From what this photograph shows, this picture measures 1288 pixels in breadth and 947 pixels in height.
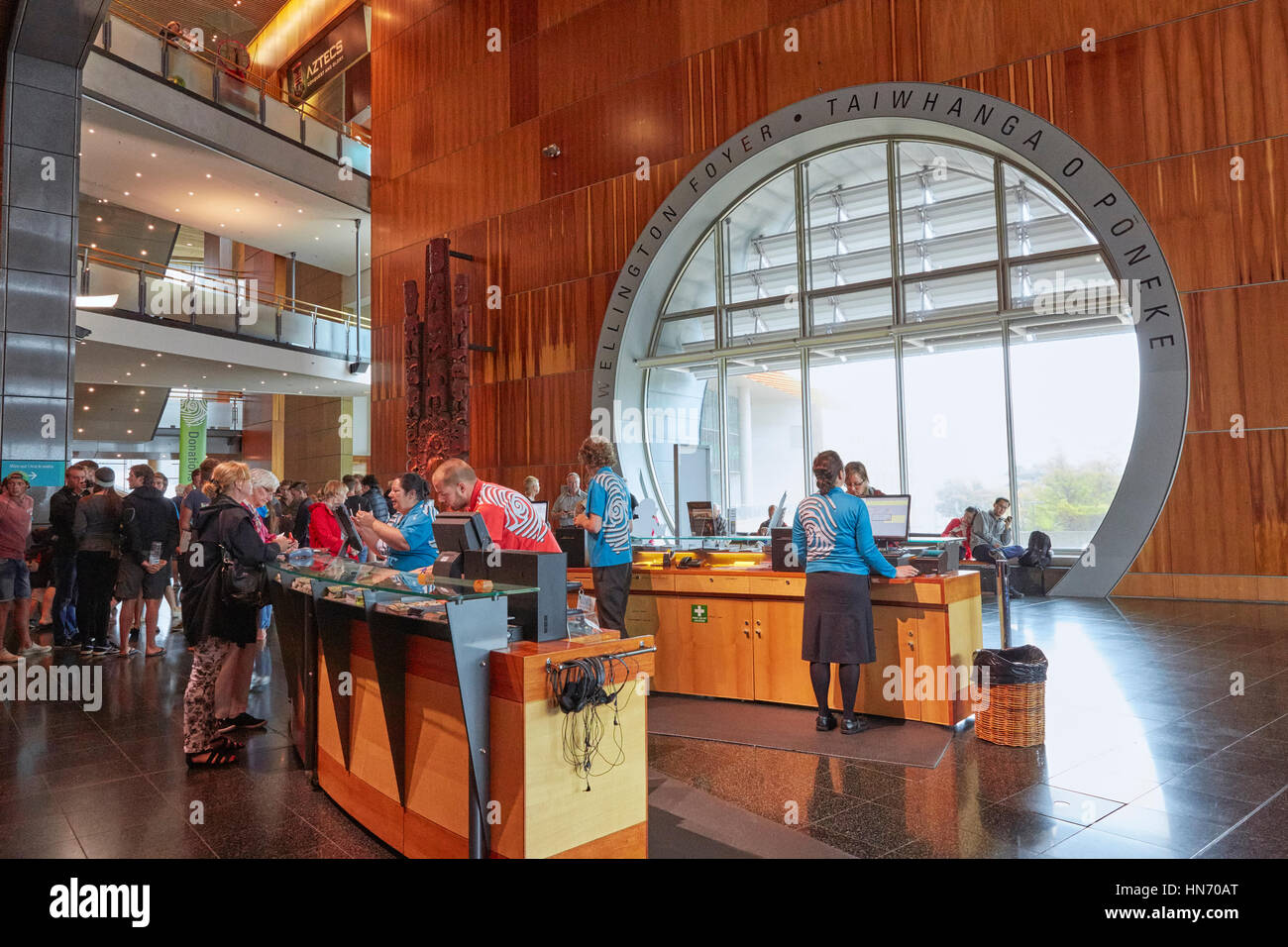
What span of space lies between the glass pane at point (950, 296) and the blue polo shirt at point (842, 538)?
5.73 meters

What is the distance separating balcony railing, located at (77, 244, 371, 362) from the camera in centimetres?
1235

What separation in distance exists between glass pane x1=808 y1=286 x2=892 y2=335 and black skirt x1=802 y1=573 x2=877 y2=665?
627cm

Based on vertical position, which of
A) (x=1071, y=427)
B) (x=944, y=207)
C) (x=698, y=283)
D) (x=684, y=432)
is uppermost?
(x=944, y=207)

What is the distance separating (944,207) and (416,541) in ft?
26.3

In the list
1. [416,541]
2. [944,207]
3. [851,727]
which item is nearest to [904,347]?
[944,207]

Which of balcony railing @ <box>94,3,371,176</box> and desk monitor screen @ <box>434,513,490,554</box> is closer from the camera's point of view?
desk monitor screen @ <box>434,513,490,554</box>

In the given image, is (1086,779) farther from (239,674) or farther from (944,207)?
(944,207)

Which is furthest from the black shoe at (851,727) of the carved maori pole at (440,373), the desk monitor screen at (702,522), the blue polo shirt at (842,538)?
the carved maori pole at (440,373)

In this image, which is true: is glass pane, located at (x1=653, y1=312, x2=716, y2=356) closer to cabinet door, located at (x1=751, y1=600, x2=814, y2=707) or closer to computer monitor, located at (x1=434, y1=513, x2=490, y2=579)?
cabinet door, located at (x1=751, y1=600, x2=814, y2=707)

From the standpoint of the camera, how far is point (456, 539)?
3.30 metres

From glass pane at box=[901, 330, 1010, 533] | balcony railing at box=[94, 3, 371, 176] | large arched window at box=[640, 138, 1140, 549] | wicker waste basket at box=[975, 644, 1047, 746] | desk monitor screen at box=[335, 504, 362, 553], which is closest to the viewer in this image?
wicker waste basket at box=[975, 644, 1047, 746]

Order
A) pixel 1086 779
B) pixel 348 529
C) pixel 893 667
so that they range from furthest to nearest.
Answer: pixel 348 529 → pixel 893 667 → pixel 1086 779

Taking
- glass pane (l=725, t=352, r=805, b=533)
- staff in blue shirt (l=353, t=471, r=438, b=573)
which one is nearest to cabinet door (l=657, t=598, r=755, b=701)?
staff in blue shirt (l=353, t=471, r=438, b=573)

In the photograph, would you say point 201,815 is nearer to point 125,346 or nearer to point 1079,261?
point 1079,261
